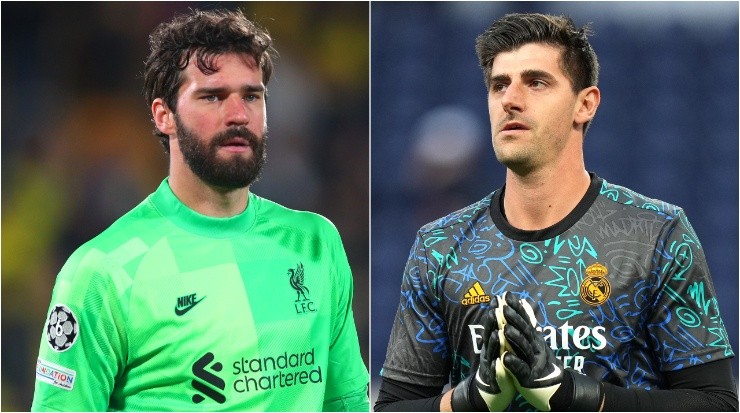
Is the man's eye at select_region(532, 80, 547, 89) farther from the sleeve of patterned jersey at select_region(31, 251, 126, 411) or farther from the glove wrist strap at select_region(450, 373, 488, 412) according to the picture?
the sleeve of patterned jersey at select_region(31, 251, 126, 411)

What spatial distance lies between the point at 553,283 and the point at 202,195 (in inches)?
52.4

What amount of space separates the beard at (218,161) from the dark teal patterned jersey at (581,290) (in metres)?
0.70

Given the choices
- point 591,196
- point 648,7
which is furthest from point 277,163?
point 648,7

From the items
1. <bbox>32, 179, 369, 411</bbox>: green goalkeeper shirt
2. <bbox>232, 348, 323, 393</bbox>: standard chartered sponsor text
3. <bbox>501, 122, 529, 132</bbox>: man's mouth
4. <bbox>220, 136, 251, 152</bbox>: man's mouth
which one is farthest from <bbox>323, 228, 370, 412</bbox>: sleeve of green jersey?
<bbox>501, 122, 529, 132</bbox>: man's mouth

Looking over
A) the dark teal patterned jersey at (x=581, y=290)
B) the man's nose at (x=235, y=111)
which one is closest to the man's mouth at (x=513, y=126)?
the dark teal patterned jersey at (x=581, y=290)

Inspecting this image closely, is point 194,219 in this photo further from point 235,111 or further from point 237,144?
point 235,111

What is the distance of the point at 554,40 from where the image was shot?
152 inches

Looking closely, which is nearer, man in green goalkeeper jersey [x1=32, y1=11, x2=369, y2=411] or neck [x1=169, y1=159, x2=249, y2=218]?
man in green goalkeeper jersey [x1=32, y1=11, x2=369, y2=411]

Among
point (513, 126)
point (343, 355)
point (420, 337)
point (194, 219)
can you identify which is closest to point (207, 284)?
point (194, 219)

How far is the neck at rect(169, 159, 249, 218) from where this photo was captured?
3992 millimetres

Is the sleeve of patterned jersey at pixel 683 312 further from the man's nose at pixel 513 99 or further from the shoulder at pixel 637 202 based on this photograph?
the man's nose at pixel 513 99

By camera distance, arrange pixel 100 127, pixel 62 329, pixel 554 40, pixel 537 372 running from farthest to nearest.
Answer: pixel 100 127, pixel 554 40, pixel 62 329, pixel 537 372

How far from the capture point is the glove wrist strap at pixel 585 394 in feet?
11.5

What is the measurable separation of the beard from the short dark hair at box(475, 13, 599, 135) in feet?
3.21
